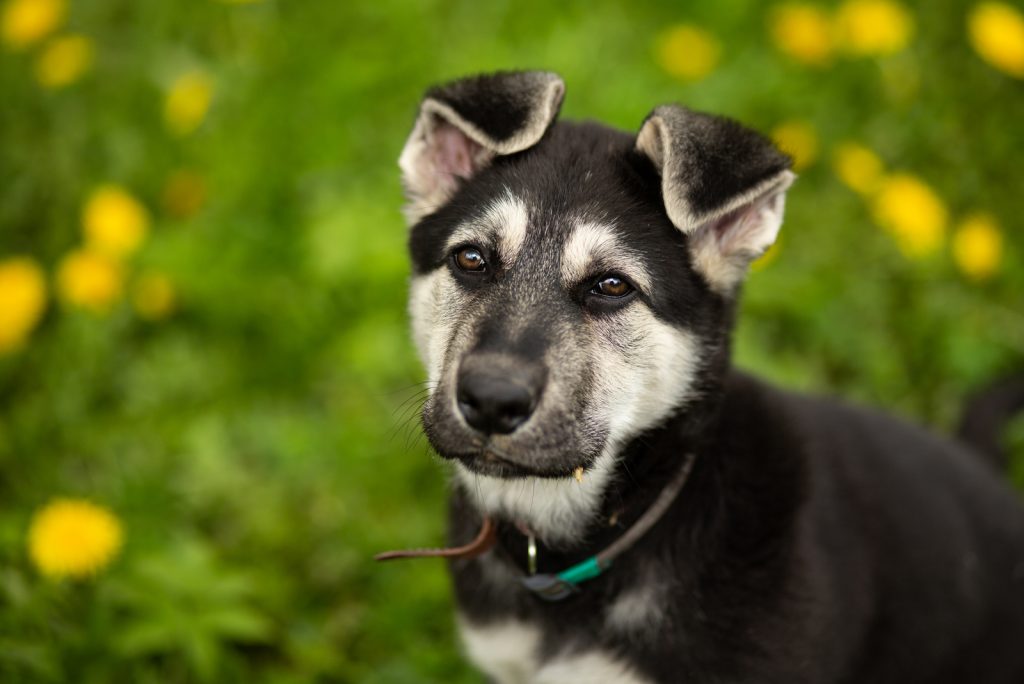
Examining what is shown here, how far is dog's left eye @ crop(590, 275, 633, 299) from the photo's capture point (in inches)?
134

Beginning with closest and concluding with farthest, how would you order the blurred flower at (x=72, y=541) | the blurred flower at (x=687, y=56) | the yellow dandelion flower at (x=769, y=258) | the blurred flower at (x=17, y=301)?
the blurred flower at (x=72, y=541), the blurred flower at (x=17, y=301), the yellow dandelion flower at (x=769, y=258), the blurred flower at (x=687, y=56)

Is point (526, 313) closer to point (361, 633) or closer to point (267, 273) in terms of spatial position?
point (361, 633)

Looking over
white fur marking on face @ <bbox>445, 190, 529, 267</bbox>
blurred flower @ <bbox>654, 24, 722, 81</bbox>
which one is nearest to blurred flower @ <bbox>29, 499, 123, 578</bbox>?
white fur marking on face @ <bbox>445, 190, 529, 267</bbox>

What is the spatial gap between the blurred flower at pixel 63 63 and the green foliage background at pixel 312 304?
18 centimetres

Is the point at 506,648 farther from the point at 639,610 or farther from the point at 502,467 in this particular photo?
the point at 502,467

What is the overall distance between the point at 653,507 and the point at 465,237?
4.12ft

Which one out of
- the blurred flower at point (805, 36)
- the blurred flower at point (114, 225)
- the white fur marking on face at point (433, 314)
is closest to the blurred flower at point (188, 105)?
the blurred flower at point (114, 225)

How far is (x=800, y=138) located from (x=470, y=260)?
12.5ft

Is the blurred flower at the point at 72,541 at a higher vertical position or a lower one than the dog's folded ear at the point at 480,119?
lower

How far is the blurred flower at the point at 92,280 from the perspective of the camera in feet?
18.0

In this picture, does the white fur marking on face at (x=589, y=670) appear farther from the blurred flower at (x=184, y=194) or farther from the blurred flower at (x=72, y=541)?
the blurred flower at (x=184, y=194)

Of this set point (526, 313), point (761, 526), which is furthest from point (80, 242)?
point (761, 526)

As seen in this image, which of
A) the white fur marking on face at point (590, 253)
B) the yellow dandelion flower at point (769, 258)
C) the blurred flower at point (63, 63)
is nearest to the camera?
the white fur marking on face at point (590, 253)

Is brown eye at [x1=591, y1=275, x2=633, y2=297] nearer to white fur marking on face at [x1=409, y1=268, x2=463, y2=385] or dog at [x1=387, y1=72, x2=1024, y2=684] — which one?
dog at [x1=387, y1=72, x2=1024, y2=684]
